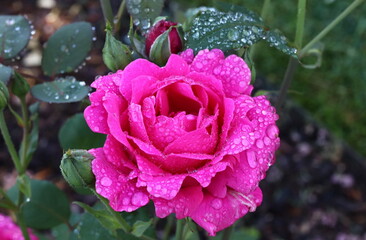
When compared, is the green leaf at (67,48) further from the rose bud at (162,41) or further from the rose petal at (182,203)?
the rose petal at (182,203)

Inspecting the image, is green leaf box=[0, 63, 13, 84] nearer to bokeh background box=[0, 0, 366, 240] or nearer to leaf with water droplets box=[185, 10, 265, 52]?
leaf with water droplets box=[185, 10, 265, 52]

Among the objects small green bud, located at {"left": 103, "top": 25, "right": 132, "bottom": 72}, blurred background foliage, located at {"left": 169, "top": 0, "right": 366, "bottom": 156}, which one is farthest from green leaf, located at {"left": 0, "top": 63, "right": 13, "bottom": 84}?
blurred background foliage, located at {"left": 169, "top": 0, "right": 366, "bottom": 156}

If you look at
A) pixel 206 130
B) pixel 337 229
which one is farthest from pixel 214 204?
pixel 337 229

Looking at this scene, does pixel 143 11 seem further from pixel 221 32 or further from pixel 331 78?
pixel 331 78

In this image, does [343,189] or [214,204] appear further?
[343,189]

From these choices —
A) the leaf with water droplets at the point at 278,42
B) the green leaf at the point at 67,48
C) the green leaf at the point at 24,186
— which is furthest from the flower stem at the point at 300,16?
the green leaf at the point at 24,186

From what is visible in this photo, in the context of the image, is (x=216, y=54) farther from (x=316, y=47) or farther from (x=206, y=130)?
(x=316, y=47)

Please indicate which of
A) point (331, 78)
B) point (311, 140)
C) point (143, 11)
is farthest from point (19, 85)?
point (331, 78)

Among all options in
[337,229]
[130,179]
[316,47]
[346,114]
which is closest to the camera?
[130,179]
